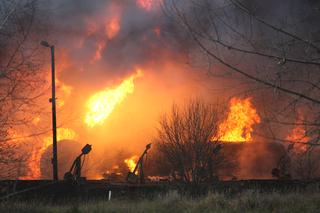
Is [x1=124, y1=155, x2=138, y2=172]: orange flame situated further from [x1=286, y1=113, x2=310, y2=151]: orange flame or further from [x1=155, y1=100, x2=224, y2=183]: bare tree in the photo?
[x1=286, y1=113, x2=310, y2=151]: orange flame

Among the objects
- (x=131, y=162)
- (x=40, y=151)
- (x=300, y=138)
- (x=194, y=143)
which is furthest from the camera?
(x=131, y=162)

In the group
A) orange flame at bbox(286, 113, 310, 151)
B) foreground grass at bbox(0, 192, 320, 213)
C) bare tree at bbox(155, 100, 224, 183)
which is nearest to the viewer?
orange flame at bbox(286, 113, 310, 151)

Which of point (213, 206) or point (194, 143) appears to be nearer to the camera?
point (213, 206)

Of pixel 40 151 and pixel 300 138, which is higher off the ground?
pixel 40 151

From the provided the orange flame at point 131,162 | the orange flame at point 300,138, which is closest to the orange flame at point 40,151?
the orange flame at point 131,162

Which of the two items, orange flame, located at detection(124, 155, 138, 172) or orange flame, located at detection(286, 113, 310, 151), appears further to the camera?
orange flame, located at detection(124, 155, 138, 172)

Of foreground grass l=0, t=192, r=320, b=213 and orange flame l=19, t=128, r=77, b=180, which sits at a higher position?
orange flame l=19, t=128, r=77, b=180

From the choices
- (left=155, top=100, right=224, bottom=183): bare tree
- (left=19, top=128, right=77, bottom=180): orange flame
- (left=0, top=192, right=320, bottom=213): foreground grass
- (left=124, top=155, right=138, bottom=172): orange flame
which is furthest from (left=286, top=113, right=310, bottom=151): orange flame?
(left=124, top=155, right=138, bottom=172): orange flame

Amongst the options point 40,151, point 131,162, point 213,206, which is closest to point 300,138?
point 213,206

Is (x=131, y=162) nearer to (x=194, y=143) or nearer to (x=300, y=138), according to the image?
(x=194, y=143)

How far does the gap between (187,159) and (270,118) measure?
1633 cm

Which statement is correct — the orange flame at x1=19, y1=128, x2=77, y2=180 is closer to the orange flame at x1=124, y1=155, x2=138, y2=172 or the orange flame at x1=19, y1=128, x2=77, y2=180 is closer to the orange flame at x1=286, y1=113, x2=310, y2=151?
the orange flame at x1=124, y1=155, x2=138, y2=172

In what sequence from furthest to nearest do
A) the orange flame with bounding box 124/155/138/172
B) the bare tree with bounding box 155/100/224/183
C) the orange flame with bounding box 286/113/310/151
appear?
1. the orange flame with bounding box 124/155/138/172
2. the bare tree with bounding box 155/100/224/183
3. the orange flame with bounding box 286/113/310/151

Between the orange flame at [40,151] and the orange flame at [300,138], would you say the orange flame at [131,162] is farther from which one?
the orange flame at [300,138]
